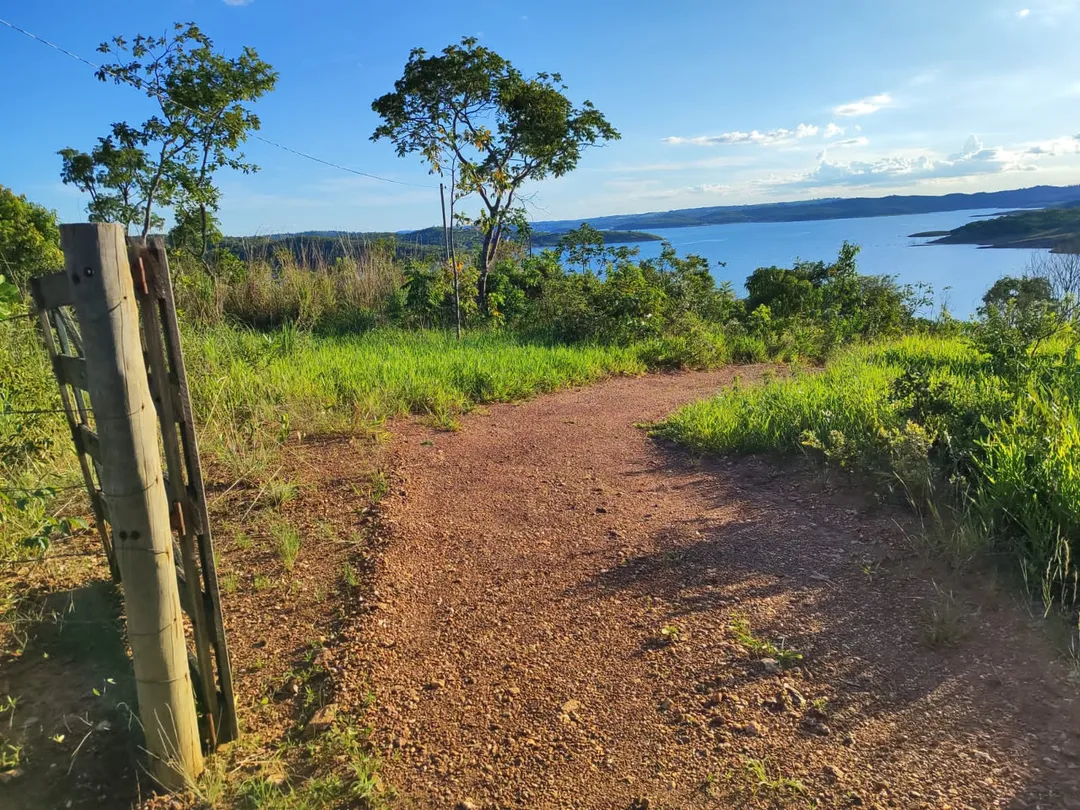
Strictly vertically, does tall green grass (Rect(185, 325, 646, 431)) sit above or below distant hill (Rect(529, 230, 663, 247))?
below

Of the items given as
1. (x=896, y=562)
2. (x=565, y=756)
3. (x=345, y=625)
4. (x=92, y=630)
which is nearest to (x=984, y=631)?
(x=896, y=562)

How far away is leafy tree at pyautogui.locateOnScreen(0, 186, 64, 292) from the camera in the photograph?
1155 centimetres

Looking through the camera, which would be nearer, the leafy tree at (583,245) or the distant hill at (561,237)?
the leafy tree at (583,245)

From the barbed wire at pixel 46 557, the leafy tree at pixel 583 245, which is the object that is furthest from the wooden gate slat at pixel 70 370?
the leafy tree at pixel 583 245

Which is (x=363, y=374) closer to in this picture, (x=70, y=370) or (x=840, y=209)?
(x=70, y=370)

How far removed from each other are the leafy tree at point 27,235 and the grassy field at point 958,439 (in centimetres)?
1074

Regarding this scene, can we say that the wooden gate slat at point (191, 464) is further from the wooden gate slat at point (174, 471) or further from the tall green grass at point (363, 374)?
the tall green grass at point (363, 374)

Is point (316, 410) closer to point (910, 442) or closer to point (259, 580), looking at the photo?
point (259, 580)

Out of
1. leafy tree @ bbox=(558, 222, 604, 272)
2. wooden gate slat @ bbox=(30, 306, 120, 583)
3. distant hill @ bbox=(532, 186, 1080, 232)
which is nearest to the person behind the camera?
wooden gate slat @ bbox=(30, 306, 120, 583)

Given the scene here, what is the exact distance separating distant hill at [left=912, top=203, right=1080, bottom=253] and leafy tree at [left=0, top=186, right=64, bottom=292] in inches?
1095

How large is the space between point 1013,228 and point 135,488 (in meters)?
34.3

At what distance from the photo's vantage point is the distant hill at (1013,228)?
76.0 ft

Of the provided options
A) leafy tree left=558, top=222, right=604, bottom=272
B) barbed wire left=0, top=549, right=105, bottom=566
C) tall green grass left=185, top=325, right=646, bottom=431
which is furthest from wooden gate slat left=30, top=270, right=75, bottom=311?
leafy tree left=558, top=222, right=604, bottom=272

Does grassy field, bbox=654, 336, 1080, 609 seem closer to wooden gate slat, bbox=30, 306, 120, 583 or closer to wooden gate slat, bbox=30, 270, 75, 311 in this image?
wooden gate slat, bbox=30, 270, 75, 311
